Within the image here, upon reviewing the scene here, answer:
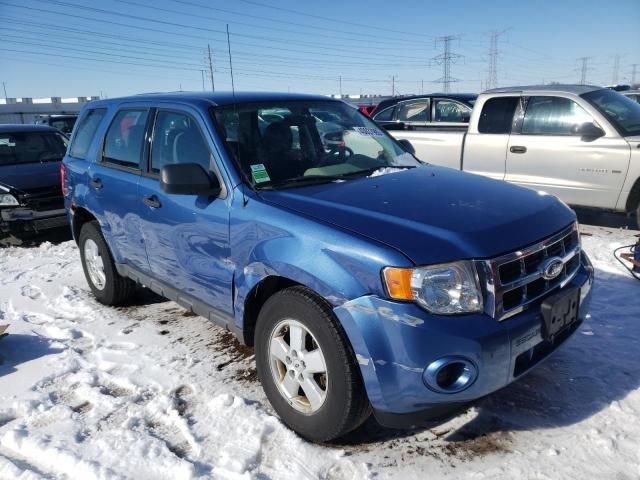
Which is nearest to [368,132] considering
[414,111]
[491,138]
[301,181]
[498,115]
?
[301,181]

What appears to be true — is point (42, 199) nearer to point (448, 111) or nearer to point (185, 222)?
point (185, 222)

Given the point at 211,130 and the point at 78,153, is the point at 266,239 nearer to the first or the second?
the point at 211,130

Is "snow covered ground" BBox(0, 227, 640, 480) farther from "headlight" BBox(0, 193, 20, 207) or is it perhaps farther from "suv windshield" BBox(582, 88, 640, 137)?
"headlight" BBox(0, 193, 20, 207)

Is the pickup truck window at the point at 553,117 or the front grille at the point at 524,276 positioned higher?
the pickup truck window at the point at 553,117

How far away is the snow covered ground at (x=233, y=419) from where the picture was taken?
2502mm

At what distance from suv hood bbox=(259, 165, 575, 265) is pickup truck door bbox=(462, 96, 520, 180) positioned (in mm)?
4081

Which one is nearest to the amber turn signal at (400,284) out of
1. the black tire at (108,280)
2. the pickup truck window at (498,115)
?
the black tire at (108,280)

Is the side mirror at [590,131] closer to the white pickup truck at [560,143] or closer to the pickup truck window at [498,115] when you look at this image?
the white pickup truck at [560,143]

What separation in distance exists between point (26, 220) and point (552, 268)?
6.95m

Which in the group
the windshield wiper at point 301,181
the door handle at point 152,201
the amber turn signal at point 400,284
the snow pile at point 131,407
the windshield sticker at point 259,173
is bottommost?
the snow pile at point 131,407

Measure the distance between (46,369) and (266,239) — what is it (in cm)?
203

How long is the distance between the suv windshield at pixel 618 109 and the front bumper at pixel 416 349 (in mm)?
4960

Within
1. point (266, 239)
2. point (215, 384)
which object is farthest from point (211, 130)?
point (215, 384)

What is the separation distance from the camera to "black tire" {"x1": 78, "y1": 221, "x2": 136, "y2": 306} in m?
4.57
